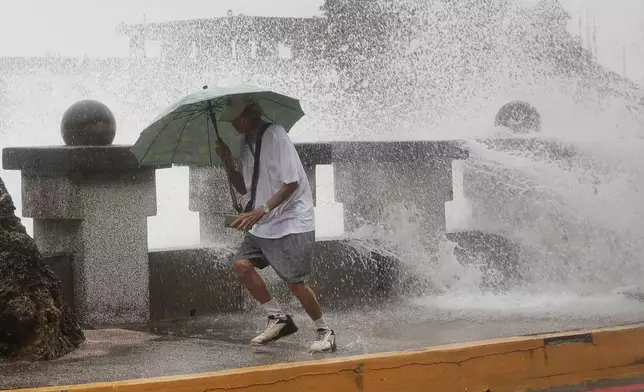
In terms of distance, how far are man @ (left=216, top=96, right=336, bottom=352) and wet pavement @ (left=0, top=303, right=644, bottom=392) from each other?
1.49 feet

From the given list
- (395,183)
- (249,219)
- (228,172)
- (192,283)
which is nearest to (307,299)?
(249,219)

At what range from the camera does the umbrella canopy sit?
21.7ft

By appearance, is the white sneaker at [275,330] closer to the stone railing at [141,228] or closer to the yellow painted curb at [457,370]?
the yellow painted curb at [457,370]

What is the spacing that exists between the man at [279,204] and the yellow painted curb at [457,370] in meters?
0.64

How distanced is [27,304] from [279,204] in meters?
1.64

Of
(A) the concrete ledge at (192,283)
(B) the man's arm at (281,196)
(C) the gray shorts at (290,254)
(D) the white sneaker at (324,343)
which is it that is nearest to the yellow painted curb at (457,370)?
(D) the white sneaker at (324,343)

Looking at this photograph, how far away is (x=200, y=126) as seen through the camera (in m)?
6.96

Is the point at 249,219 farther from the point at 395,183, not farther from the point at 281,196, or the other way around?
the point at 395,183

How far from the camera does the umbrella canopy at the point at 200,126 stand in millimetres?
6605

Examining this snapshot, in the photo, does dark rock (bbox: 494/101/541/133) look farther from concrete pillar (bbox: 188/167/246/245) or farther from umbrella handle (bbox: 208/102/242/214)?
umbrella handle (bbox: 208/102/242/214)

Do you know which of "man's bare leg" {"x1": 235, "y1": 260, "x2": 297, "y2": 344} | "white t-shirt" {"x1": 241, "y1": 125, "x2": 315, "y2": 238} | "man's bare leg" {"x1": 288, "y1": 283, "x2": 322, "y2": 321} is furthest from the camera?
"man's bare leg" {"x1": 235, "y1": 260, "x2": 297, "y2": 344}

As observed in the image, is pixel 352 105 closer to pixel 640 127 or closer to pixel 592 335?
pixel 640 127

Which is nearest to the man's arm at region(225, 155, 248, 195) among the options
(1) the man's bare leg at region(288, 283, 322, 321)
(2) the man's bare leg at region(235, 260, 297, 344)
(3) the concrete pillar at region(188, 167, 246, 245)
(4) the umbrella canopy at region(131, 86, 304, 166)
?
(4) the umbrella canopy at region(131, 86, 304, 166)

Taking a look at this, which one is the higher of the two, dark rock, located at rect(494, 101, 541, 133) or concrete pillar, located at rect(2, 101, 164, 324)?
dark rock, located at rect(494, 101, 541, 133)
